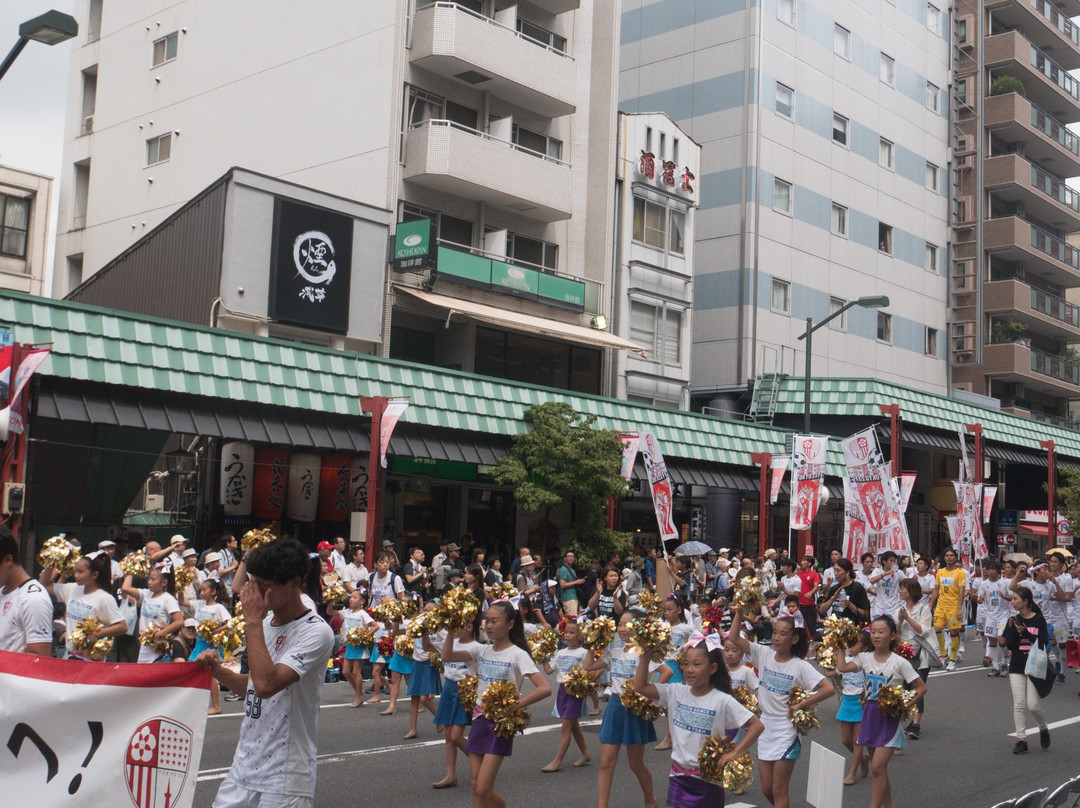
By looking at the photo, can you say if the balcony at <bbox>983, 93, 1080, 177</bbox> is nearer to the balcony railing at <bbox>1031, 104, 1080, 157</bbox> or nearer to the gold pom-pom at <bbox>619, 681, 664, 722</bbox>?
the balcony railing at <bbox>1031, 104, 1080, 157</bbox>

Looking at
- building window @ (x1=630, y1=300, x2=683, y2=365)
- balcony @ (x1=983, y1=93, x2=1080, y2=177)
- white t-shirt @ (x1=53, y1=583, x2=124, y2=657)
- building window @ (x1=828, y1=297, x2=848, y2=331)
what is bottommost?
white t-shirt @ (x1=53, y1=583, x2=124, y2=657)

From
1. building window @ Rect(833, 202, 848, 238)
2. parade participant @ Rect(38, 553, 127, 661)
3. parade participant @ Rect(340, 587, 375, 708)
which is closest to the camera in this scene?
parade participant @ Rect(38, 553, 127, 661)

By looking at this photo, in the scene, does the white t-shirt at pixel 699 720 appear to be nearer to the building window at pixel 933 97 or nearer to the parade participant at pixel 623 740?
the parade participant at pixel 623 740

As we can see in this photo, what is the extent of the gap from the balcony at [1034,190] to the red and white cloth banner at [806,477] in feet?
97.9

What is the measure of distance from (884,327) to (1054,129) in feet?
55.9

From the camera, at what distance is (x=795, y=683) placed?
8883 mm

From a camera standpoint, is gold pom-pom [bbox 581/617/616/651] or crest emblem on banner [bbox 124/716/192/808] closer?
crest emblem on banner [bbox 124/716/192/808]

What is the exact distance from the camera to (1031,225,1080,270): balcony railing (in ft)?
176

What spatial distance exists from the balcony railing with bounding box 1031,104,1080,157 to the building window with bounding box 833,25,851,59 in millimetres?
12507

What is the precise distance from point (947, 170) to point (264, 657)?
50519 millimetres

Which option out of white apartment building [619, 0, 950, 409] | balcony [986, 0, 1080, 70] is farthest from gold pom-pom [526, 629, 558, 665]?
balcony [986, 0, 1080, 70]

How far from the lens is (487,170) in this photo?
2997 cm

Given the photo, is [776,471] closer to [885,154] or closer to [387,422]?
[387,422]

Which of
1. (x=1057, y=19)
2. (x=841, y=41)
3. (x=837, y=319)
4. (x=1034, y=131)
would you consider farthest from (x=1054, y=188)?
(x=837, y=319)
